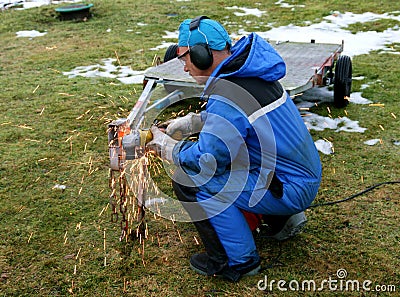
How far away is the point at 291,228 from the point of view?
11.1ft

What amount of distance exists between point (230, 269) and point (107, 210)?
1302 millimetres

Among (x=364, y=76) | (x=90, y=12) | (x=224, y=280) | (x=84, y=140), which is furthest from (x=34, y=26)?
(x=224, y=280)

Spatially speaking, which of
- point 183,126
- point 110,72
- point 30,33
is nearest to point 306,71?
point 183,126

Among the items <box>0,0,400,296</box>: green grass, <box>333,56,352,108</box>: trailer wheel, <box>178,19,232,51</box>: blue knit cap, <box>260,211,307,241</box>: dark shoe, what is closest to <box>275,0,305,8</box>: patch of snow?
<box>0,0,400,296</box>: green grass

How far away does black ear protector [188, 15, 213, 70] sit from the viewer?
114 inches

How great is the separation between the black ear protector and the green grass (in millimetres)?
1335

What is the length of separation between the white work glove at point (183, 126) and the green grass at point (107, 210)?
75 centimetres

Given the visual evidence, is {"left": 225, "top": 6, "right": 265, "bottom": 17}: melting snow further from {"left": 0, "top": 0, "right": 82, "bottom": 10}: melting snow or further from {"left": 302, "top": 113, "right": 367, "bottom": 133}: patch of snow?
{"left": 302, "top": 113, "right": 367, "bottom": 133}: patch of snow

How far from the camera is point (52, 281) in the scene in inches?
125

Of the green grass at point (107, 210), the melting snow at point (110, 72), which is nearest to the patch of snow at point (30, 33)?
the green grass at point (107, 210)

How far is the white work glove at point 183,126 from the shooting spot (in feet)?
11.1

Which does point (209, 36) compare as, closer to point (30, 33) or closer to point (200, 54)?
point (200, 54)

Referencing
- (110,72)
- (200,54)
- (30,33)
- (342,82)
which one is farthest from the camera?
(30,33)

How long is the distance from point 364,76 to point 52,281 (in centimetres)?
512
